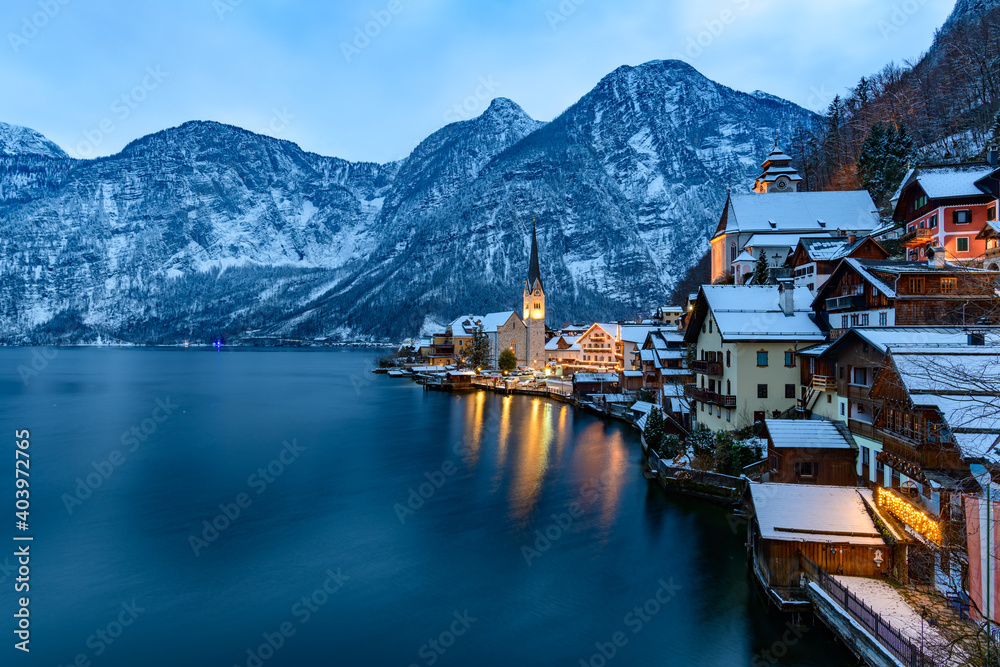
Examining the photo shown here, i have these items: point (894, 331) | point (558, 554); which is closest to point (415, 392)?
point (558, 554)

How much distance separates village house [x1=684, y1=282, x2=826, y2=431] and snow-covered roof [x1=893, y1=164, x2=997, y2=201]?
9.10 metres

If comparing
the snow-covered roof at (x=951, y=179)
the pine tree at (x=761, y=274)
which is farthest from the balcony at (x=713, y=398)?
the snow-covered roof at (x=951, y=179)

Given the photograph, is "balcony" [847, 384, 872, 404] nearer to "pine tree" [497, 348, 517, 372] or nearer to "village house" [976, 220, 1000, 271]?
"village house" [976, 220, 1000, 271]

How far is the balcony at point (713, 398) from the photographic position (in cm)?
2500

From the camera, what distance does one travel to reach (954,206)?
28.1 m

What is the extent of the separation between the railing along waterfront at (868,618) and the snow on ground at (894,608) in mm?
151

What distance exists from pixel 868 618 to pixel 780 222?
40508 millimetres

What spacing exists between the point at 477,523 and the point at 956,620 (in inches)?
607

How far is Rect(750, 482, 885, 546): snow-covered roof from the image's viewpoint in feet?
45.3

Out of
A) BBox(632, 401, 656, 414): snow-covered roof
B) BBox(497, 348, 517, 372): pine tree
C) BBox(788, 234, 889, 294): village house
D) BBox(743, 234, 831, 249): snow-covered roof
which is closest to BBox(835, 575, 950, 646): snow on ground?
BBox(788, 234, 889, 294): village house

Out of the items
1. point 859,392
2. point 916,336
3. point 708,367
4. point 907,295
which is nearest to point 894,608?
point 859,392

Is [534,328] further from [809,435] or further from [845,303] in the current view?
[809,435]

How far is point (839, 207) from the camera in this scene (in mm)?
45000

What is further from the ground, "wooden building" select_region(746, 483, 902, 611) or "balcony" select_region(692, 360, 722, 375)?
"balcony" select_region(692, 360, 722, 375)
